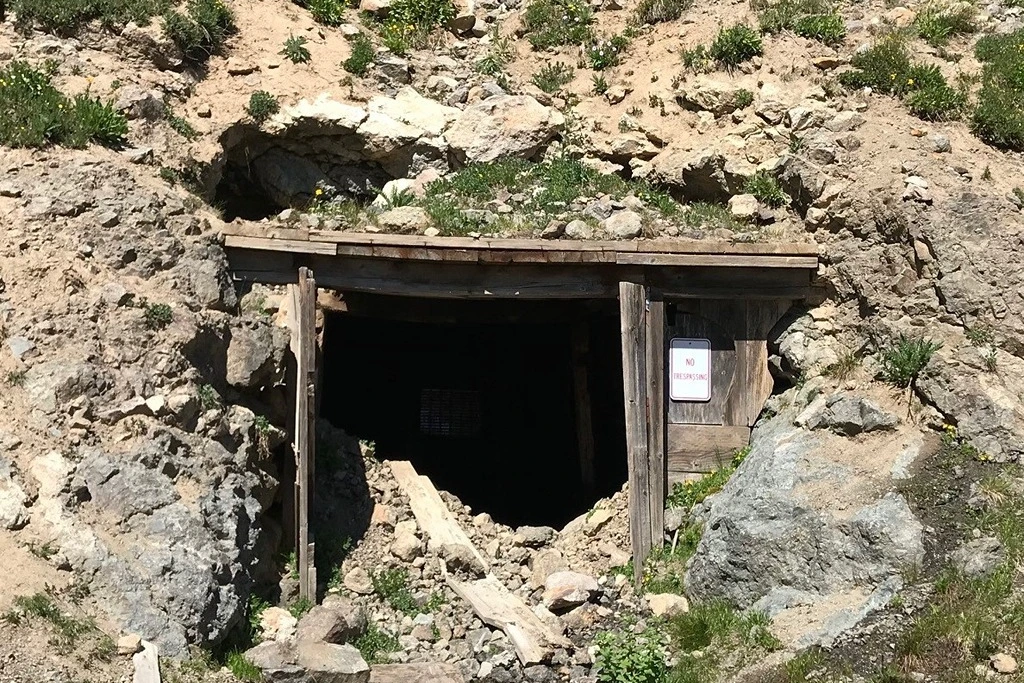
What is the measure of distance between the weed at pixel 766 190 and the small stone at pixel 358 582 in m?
5.91

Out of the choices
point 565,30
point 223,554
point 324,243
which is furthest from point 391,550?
point 565,30

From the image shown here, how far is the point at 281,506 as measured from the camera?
11.0m

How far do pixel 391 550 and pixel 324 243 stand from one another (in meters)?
3.05

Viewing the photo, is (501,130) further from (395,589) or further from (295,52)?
(395,589)

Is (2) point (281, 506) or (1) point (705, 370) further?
(1) point (705, 370)

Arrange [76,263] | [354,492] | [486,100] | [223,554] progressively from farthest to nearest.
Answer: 1. [486,100]
2. [354,492]
3. [76,263]
4. [223,554]

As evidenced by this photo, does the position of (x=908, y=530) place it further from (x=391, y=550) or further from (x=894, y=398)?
(x=391, y=550)

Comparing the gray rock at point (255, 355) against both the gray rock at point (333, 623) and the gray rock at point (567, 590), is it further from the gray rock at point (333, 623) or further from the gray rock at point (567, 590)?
the gray rock at point (567, 590)

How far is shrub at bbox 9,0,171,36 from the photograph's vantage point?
12.7 meters

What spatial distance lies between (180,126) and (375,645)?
598cm

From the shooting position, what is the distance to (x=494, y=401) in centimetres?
1631

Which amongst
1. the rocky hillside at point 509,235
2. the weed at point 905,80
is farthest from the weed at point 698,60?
the weed at point 905,80

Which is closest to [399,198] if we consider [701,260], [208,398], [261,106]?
[261,106]

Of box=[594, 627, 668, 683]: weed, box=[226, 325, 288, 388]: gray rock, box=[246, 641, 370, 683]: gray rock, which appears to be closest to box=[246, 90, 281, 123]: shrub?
box=[226, 325, 288, 388]: gray rock
